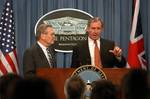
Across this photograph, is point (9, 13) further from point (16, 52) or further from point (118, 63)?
point (118, 63)

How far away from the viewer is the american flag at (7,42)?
21.4 feet

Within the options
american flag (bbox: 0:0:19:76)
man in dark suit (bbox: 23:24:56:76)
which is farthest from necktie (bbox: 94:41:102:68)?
american flag (bbox: 0:0:19:76)

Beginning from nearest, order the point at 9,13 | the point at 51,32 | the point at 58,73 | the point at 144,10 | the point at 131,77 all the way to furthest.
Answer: the point at 131,77 → the point at 58,73 → the point at 51,32 → the point at 9,13 → the point at 144,10

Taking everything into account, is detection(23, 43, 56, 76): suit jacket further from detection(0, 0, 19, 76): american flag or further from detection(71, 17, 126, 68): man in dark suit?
detection(0, 0, 19, 76): american flag

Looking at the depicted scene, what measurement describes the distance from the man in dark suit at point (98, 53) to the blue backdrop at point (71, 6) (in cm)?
197

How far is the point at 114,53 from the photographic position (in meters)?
4.76

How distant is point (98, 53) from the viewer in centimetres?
502

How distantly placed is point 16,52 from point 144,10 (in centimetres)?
229

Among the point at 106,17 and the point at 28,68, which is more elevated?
the point at 106,17

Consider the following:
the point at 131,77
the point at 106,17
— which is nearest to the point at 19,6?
the point at 106,17

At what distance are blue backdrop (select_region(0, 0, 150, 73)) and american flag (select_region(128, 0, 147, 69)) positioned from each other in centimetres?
45

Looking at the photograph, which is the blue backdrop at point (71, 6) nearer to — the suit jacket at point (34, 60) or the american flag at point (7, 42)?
the american flag at point (7, 42)

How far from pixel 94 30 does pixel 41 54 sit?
75cm

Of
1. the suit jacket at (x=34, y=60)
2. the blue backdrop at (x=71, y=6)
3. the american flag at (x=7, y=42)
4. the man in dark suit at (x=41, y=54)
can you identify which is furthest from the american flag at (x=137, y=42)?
the suit jacket at (x=34, y=60)
